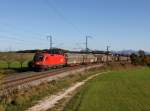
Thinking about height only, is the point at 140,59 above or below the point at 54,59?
below

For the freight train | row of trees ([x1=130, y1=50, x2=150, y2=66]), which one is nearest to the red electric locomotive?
the freight train

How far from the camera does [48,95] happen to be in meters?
32.4

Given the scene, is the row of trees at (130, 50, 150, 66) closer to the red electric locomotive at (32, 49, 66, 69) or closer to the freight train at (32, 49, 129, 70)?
the freight train at (32, 49, 129, 70)

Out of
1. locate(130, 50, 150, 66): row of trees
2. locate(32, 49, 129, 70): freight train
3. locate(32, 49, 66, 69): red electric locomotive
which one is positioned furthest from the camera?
locate(130, 50, 150, 66): row of trees

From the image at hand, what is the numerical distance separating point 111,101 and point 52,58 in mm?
35608

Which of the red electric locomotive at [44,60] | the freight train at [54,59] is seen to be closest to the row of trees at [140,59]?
the freight train at [54,59]

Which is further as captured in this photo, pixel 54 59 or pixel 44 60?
pixel 54 59

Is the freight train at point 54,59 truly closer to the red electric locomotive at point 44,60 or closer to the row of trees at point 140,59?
the red electric locomotive at point 44,60

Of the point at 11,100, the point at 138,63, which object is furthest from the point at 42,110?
the point at 138,63

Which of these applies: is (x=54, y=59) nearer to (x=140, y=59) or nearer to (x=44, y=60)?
(x=44, y=60)

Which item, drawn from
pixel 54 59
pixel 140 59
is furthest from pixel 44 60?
pixel 140 59

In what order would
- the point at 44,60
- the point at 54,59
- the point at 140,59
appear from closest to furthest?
the point at 44,60 → the point at 54,59 → the point at 140,59

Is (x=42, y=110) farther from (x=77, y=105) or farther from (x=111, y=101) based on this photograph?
(x=111, y=101)

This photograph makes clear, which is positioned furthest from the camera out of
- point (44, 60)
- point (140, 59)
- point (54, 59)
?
point (140, 59)
